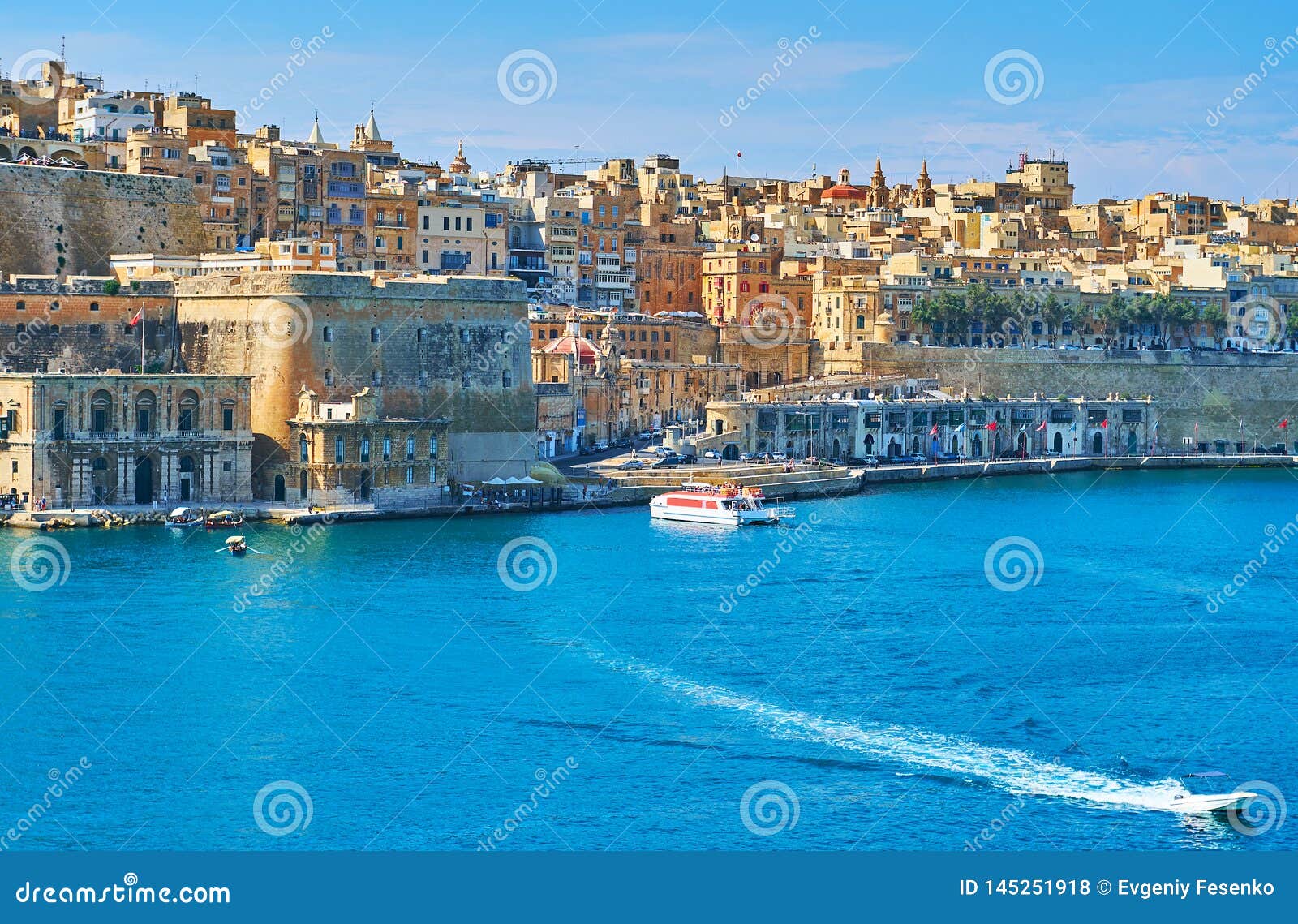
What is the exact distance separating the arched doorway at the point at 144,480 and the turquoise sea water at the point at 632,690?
1623 millimetres

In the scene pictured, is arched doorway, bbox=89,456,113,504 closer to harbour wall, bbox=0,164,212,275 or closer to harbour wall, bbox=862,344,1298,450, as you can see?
harbour wall, bbox=0,164,212,275

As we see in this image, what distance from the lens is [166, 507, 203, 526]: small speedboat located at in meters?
38.8

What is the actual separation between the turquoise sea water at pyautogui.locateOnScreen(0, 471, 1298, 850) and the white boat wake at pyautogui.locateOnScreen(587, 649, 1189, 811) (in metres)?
0.04

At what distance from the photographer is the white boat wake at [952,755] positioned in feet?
74.6

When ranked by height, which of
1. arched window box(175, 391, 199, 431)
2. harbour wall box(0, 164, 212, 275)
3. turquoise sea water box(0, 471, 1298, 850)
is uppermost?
harbour wall box(0, 164, 212, 275)

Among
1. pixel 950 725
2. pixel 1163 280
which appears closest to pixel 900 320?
pixel 1163 280

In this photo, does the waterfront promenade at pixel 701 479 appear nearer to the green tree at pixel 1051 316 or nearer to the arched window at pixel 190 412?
the arched window at pixel 190 412

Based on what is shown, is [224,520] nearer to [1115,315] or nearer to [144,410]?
[144,410]

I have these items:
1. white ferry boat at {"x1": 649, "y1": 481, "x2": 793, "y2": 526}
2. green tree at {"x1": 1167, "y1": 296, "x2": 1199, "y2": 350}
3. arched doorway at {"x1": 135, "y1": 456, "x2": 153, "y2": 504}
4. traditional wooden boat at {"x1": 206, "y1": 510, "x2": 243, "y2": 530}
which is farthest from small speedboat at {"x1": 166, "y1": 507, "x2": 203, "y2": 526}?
green tree at {"x1": 1167, "y1": 296, "x2": 1199, "y2": 350}

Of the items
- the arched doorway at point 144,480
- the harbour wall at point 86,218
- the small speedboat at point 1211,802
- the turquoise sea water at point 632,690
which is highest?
the harbour wall at point 86,218

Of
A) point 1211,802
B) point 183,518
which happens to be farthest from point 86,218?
point 1211,802

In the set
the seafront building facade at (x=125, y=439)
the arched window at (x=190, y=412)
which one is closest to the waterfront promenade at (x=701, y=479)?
the seafront building facade at (x=125, y=439)

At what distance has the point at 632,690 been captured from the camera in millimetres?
27031

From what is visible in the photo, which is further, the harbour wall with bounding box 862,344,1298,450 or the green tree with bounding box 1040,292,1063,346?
the green tree with bounding box 1040,292,1063,346
